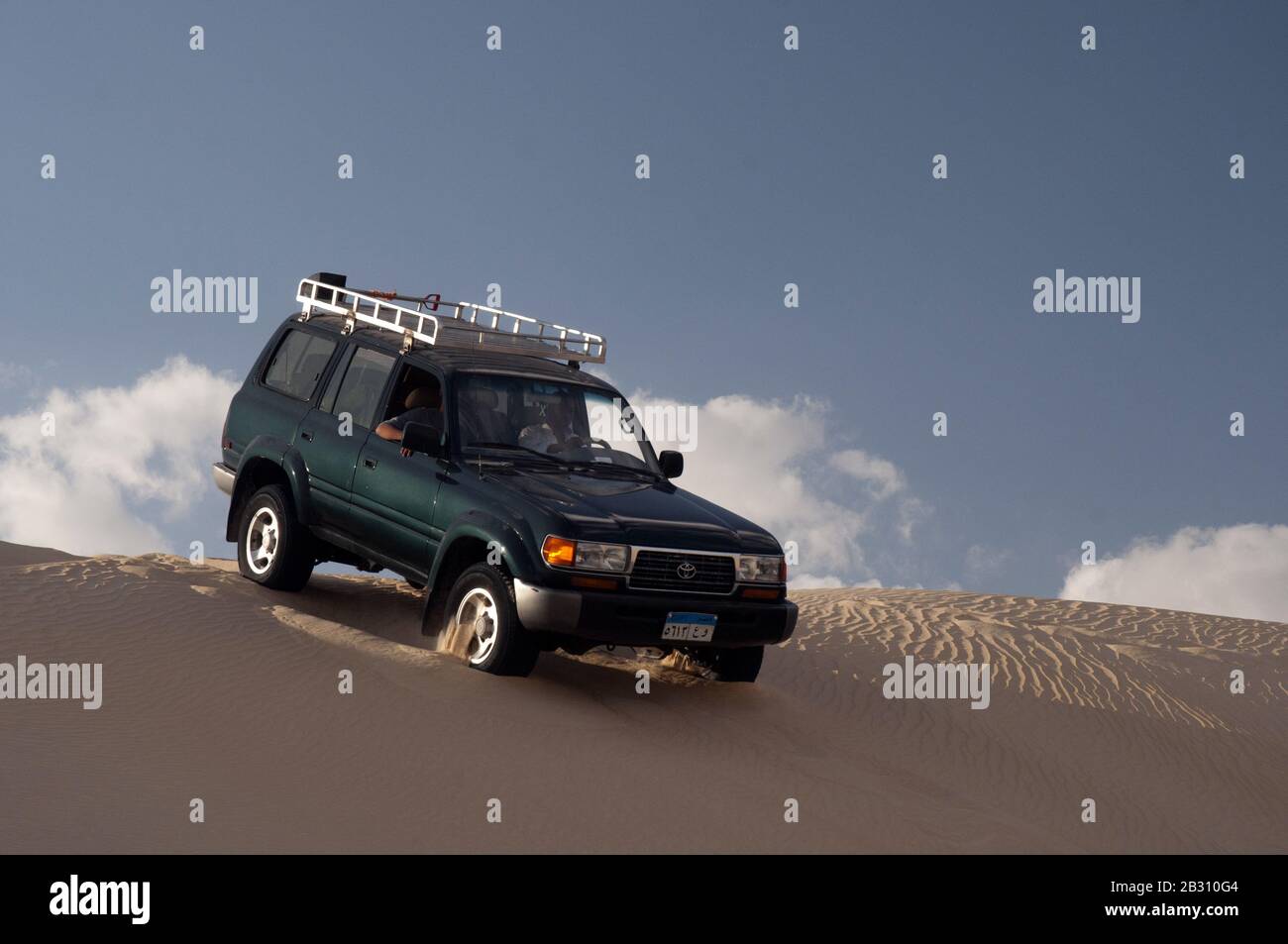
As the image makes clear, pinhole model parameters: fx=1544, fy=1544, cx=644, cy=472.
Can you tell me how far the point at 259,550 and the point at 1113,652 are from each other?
8998 mm

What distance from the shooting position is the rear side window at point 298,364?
506 inches

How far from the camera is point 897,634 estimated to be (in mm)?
16453

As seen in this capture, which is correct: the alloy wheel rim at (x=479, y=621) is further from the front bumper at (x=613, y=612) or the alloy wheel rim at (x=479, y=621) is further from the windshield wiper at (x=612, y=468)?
the windshield wiper at (x=612, y=468)

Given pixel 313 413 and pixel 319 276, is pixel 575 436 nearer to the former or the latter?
pixel 313 413

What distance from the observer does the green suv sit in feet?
33.4

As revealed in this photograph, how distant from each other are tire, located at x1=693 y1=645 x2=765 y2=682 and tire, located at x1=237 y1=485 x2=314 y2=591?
3.44 metres

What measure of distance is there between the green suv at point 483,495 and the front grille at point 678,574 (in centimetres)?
1

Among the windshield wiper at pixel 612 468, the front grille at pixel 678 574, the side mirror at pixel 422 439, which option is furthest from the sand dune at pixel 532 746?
the windshield wiper at pixel 612 468

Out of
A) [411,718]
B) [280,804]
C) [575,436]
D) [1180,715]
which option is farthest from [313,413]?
[1180,715]

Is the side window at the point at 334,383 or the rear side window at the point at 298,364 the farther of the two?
the rear side window at the point at 298,364

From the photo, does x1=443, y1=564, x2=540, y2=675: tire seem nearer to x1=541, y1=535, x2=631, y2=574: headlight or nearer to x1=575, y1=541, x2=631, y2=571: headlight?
x1=541, y1=535, x2=631, y2=574: headlight

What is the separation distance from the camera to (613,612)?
397 inches

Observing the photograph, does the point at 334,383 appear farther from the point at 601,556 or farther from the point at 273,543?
the point at 601,556

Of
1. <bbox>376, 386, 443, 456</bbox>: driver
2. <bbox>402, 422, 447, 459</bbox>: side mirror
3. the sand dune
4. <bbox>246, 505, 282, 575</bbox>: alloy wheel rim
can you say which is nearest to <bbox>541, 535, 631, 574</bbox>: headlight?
the sand dune
